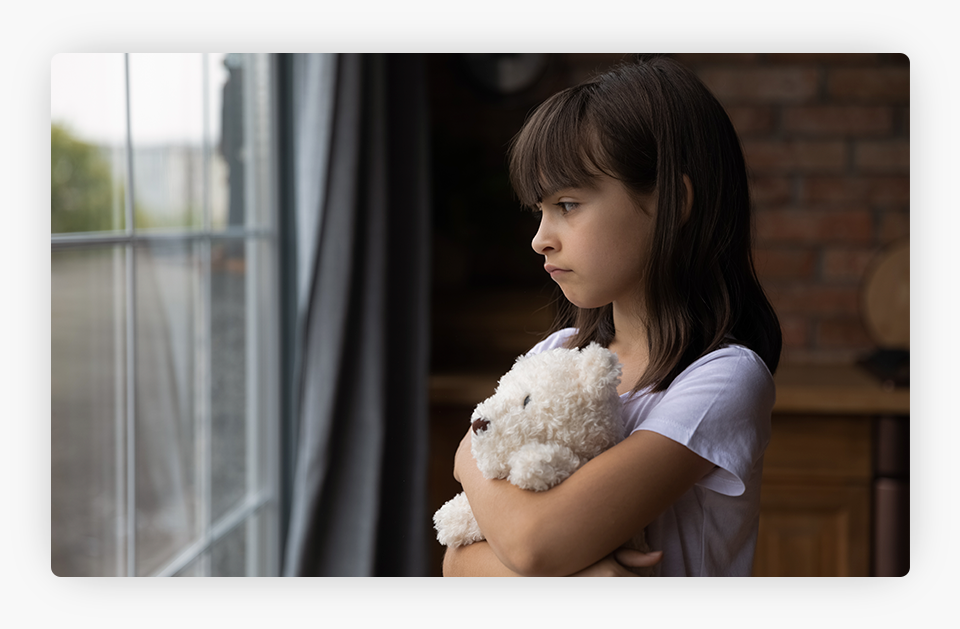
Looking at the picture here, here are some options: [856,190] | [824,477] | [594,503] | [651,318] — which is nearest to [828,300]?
[856,190]

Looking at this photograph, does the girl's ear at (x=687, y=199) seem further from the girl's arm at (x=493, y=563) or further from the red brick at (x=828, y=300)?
the red brick at (x=828, y=300)

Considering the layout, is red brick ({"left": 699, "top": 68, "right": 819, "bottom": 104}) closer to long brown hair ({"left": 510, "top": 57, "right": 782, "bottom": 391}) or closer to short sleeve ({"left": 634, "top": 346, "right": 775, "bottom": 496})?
long brown hair ({"left": 510, "top": 57, "right": 782, "bottom": 391})

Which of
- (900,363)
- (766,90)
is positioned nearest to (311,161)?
(766,90)

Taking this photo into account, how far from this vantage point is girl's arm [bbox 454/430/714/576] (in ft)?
1.86

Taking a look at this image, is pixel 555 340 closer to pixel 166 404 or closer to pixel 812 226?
pixel 166 404

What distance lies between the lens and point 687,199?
62 centimetres

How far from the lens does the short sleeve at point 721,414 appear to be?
0.58 m

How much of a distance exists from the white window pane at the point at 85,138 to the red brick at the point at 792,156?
983 millimetres

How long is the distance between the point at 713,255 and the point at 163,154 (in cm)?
65

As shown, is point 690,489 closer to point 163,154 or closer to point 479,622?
point 479,622

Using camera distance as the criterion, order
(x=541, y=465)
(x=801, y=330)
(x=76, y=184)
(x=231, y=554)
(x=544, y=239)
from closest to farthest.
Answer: (x=541, y=465) → (x=544, y=239) → (x=76, y=184) → (x=231, y=554) → (x=801, y=330)

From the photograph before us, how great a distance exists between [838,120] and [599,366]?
0.93 metres

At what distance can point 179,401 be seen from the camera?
3.12 feet

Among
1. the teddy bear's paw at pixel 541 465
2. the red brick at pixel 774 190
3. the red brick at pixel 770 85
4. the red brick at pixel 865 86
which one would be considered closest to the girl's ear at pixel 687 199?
the teddy bear's paw at pixel 541 465
